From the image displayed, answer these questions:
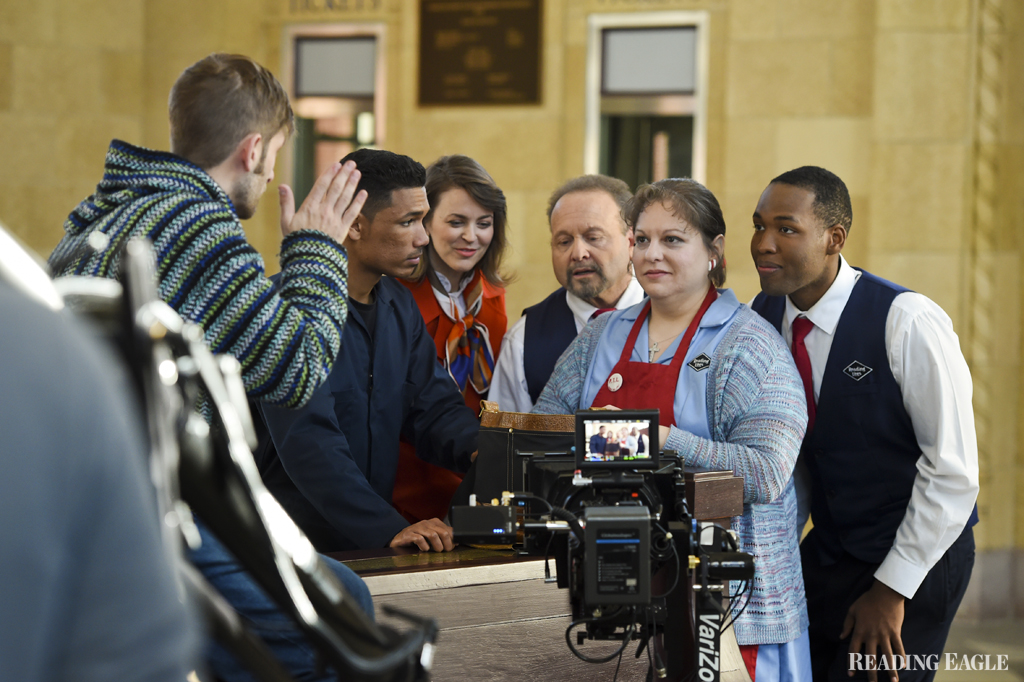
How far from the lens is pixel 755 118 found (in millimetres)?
5609

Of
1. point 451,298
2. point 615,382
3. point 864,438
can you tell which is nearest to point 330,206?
point 615,382

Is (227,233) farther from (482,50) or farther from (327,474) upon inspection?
(482,50)

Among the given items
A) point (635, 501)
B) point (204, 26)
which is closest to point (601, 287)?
point (635, 501)

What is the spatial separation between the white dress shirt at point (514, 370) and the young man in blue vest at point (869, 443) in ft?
2.19

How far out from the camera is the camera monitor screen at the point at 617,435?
1721 millimetres

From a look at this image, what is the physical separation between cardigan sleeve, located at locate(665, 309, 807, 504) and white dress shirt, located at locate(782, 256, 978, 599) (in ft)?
1.19

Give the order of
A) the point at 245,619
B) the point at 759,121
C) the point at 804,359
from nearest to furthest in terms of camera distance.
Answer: the point at 245,619, the point at 804,359, the point at 759,121

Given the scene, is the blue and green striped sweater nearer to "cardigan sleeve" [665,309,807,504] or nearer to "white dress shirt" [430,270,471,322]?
"cardigan sleeve" [665,309,807,504]

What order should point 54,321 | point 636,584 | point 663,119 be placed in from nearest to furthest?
1. point 54,321
2. point 636,584
3. point 663,119

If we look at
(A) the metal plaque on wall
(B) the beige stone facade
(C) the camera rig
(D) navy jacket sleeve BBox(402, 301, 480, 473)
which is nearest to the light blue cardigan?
(D) navy jacket sleeve BBox(402, 301, 480, 473)

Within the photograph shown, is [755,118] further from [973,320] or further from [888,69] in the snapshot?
[973,320]

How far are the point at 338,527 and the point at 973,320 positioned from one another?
14.1 ft

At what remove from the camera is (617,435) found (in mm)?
1734

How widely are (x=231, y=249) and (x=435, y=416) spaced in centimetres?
124
